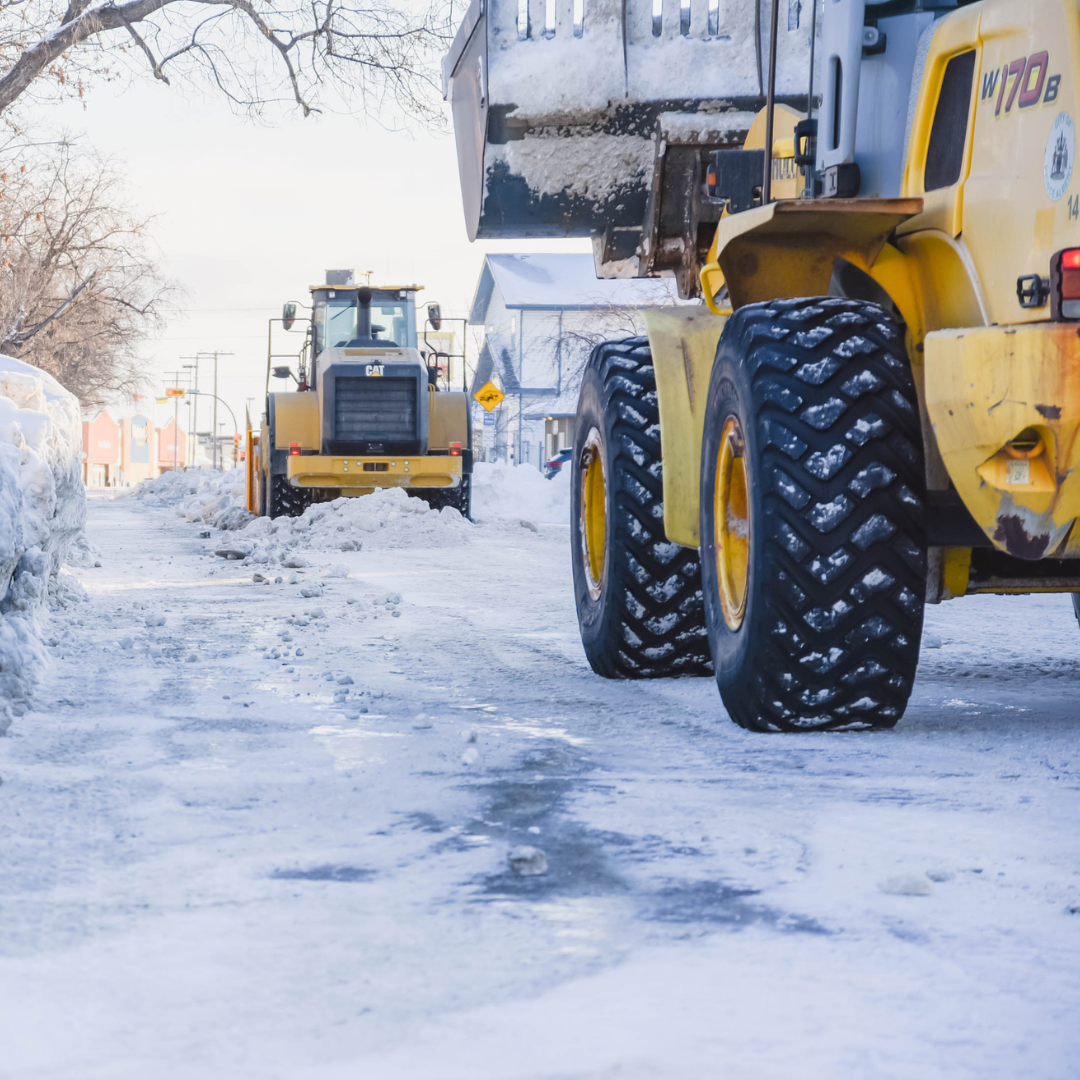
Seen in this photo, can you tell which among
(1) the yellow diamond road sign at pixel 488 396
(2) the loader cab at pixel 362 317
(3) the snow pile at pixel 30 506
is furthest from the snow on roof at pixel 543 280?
(3) the snow pile at pixel 30 506

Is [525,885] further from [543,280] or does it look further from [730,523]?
[543,280]

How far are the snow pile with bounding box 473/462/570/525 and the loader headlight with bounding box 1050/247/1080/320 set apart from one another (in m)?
19.7

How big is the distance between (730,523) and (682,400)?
2.41ft

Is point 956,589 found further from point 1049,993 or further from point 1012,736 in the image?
point 1049,993

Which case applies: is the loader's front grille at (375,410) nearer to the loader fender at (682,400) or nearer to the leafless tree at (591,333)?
the leafless tree at (591,333)

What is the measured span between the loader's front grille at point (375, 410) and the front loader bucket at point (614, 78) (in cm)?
1143

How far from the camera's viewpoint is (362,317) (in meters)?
19.7

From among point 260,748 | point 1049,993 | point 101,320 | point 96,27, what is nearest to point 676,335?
point 260,748

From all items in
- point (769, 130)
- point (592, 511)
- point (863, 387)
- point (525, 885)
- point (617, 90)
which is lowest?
point (525, 885)

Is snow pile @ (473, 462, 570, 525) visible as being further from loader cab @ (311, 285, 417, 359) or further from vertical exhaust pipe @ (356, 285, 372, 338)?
vertical exhaust pipe @ (356, 285, 372, 338)

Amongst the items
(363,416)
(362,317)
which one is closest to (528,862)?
(363,416)

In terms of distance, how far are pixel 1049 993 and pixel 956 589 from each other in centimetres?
260

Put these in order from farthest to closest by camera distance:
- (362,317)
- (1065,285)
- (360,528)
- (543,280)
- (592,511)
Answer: (543,280) → (362,317) → (360,528) → (592,511) → (1065,285)

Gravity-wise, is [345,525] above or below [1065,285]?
below
